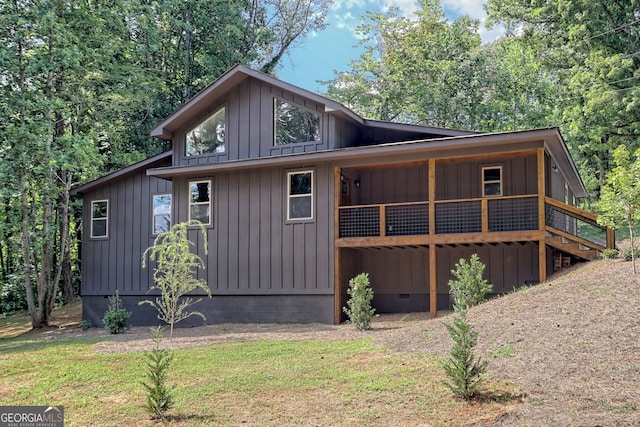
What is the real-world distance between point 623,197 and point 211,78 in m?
Answer: 19.9

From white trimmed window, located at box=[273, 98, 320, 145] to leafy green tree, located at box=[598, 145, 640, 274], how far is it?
691 cm

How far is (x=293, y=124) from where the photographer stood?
15141mm

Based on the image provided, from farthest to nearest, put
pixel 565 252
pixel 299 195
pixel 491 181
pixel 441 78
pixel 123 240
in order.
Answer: pixel 441 78
pixel 123 240
pixel 299 195
pixel 491 181
pixel 565 252

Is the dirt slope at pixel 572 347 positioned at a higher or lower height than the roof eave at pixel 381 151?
lower

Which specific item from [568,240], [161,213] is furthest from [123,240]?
[568,240]

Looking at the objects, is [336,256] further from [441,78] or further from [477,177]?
[441,78]

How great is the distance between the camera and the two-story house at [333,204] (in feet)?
44.0

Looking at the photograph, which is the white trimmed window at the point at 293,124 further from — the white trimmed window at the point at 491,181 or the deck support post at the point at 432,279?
the white trimmed window at the point at 491,181

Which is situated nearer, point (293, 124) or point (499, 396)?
point (499, 396)

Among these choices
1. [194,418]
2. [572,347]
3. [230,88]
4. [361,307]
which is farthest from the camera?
[230,88]

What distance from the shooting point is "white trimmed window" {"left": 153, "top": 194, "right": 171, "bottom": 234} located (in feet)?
55.3

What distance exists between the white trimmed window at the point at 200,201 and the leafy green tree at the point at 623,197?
9.93m

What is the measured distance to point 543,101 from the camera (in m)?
28.1

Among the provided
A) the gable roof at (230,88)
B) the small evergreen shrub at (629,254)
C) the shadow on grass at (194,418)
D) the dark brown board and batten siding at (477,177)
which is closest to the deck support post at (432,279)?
the dark brown board and batten siding at (477,177)
